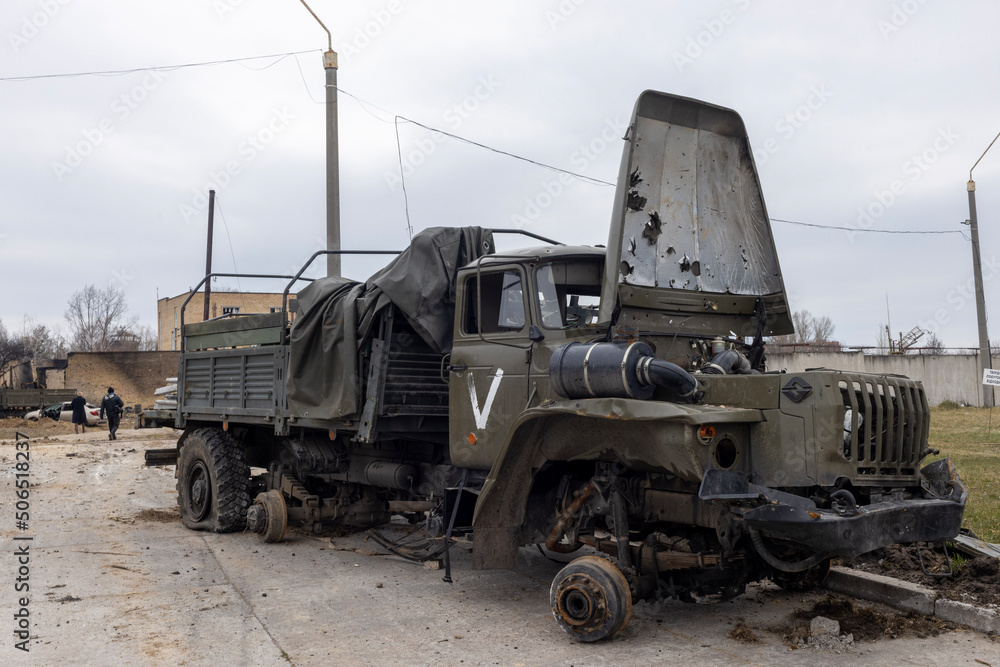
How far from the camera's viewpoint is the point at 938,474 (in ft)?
17.3

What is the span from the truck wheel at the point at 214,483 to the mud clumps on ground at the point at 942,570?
20.9 ft

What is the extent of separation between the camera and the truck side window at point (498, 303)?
612cm

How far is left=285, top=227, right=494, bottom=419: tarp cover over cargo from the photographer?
731 centimetres

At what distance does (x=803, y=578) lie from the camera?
20.1ft

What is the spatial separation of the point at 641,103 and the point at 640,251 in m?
1.05

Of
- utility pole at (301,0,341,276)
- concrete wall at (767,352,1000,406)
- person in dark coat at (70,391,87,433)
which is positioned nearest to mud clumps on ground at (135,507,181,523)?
utility pole at (301,0,341,276)

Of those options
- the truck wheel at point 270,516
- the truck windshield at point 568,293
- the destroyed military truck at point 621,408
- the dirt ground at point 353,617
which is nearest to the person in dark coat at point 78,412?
the dirt ground at point 353,617

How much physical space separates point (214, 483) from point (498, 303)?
15.9 ft

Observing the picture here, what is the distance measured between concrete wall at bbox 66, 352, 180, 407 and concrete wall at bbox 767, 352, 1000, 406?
99.9ft

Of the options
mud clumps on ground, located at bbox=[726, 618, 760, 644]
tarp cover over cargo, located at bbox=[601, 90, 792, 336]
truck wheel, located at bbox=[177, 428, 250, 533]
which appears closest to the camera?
mud clumps on ground, located at bbox=[726, 618, 760, 644]

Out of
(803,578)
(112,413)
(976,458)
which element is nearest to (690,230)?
(803,578)

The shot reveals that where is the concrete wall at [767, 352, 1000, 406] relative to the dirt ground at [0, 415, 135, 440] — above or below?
above

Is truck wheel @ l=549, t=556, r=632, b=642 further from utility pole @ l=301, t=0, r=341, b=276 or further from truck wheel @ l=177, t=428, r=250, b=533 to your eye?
utility pole @ l=301, t=0, r=341, b=276

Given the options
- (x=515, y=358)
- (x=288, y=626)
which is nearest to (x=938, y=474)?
(x=515, y=358)
